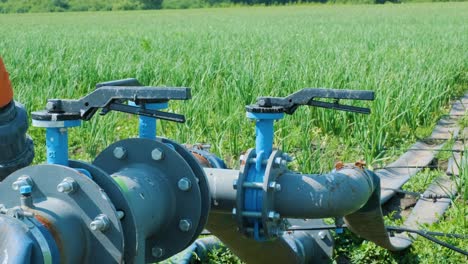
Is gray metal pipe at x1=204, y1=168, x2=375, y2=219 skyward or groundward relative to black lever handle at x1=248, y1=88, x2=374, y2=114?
groundward

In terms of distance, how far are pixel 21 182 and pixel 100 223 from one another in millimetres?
186

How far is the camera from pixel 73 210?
1433 mm

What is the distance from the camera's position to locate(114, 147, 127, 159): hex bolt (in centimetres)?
177

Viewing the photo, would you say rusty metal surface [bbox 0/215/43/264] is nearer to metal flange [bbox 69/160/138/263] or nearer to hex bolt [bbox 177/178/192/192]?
metal flange [bbox 69/160/138/263]

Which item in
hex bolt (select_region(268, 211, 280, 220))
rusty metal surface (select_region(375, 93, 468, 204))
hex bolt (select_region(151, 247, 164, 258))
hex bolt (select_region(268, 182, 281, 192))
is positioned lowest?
rusty metal surface (select_region(375, 93, 468, 204))

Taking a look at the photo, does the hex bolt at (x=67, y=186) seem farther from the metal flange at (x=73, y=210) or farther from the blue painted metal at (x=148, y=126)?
the blue painted metal at (x=148, y=126)

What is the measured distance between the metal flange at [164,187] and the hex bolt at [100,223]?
0.96 ft

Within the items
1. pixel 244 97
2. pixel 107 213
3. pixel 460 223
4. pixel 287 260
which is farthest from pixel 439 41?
pixel 107 213

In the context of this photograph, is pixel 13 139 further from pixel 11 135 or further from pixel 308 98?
pixel 308 98

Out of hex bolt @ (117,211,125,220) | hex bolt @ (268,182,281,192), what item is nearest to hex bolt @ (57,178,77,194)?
→ hex bolt @ (117,211,125,220)

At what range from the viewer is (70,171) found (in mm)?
1423

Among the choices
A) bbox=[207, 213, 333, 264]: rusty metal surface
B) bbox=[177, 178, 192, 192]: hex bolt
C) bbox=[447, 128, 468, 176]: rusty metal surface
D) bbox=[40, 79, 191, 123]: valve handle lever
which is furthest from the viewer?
bbox=[447, 128, 468, 176]: rusty metal surface

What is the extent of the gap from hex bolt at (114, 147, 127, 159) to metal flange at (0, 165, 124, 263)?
1.10 feet

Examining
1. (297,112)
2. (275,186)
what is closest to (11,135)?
(275,186)
